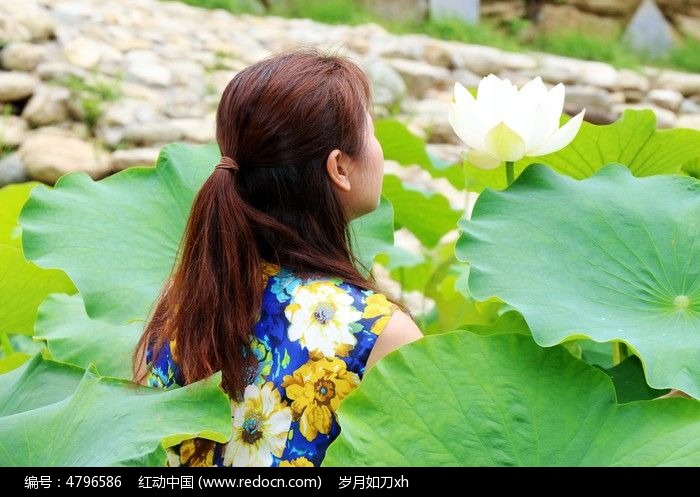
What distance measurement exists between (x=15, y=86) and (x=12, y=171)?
0.81 meters

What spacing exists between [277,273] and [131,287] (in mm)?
254

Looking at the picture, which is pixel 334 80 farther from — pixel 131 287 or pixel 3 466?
pixel 3 466

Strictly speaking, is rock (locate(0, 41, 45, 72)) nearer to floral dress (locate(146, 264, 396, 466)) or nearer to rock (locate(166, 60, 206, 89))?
rock (locate(166, 60, 206, 89))

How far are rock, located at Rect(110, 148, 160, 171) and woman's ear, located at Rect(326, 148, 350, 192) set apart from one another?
4238mm

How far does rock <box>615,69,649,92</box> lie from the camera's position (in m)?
8.74

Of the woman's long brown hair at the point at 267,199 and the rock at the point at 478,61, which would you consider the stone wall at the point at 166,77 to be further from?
the woman's long brown hair at the point at 267,199

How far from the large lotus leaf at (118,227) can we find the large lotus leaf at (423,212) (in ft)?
1.97

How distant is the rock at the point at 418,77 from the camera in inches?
307

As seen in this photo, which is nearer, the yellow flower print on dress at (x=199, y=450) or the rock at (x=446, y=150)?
the yellow flower print on dress at (x=199, y=450)

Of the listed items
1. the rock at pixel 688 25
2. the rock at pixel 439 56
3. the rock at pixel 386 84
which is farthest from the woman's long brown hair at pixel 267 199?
the rock at pixel 688 25

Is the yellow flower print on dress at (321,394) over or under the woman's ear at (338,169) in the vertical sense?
under

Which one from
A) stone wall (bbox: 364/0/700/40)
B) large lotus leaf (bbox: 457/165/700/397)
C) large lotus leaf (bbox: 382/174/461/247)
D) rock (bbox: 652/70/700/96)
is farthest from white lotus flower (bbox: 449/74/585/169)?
stone wall (bbox: 364/0/700/40)

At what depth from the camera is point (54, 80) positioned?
5969 mm
